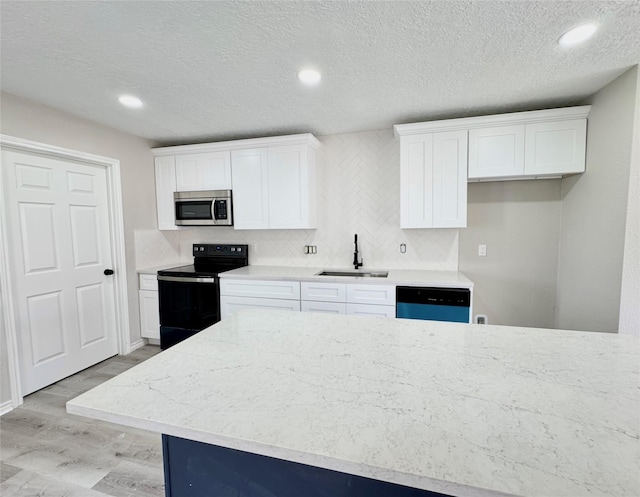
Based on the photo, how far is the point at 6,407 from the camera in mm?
2369

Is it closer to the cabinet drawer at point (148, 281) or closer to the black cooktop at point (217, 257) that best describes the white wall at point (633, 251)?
the black cooktop at point (217, 257)

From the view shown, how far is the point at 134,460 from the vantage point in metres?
1.89

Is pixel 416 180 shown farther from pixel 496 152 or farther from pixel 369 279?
pixel 369 279

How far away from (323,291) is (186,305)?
153 centimetres

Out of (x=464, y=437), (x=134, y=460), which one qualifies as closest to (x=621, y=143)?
(x=464, y=437)

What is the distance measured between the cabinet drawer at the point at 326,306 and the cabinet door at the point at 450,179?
1.20 m

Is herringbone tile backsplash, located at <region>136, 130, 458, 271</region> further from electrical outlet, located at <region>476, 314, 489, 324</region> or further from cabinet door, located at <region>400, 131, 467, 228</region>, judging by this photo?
electrical outlet, located at <region>476, 314, 489, 324</region>

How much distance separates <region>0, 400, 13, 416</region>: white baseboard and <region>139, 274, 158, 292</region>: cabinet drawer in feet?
4.61

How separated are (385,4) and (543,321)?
306 cm

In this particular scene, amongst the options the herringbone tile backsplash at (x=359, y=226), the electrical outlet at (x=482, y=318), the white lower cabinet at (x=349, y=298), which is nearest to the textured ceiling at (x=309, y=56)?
the herringbone tile backsplash at (x=359, y=226)

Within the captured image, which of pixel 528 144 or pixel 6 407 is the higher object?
pixel 528 144

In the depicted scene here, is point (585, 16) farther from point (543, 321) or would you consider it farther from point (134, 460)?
point (134, 460)

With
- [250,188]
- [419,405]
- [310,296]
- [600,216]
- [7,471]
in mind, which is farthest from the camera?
[250,188]

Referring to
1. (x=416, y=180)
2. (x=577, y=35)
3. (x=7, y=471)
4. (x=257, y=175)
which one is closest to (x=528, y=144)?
(x=416, y=180)
